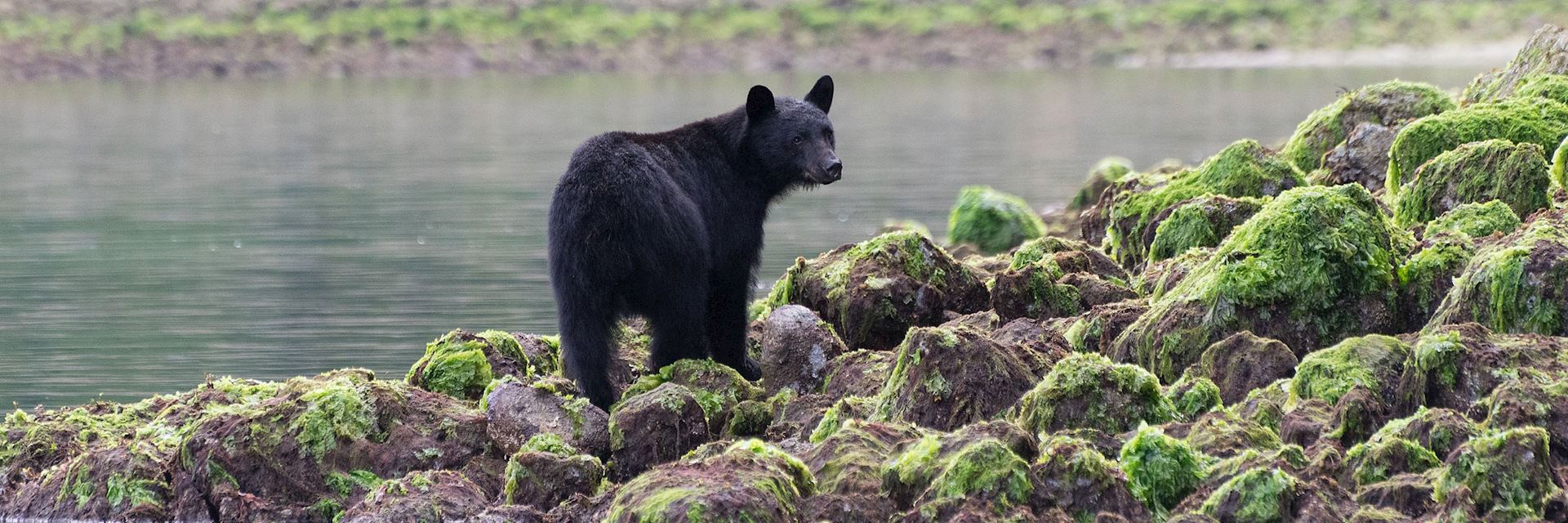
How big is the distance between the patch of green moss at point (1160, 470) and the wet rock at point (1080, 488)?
0.07 m

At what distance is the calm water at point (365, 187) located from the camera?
15023 millimetres

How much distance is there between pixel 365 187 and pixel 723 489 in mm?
24184

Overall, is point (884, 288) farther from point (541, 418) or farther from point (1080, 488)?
point (1080, 488)

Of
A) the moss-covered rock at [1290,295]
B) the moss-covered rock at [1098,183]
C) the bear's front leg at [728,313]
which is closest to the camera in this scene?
the moss-covered rock at [1290,295]

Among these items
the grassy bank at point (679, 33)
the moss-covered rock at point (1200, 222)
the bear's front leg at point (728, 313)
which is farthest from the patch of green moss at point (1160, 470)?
the grassy bank at point (679, 33)

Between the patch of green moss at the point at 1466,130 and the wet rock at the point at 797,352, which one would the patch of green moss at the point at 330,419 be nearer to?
the wet rock at the point at 797,352

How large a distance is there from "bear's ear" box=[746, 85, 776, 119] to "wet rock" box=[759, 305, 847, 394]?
1123mm

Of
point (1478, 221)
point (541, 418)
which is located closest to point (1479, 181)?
point (1478, 221)

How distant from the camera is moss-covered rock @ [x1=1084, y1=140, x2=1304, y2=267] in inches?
500

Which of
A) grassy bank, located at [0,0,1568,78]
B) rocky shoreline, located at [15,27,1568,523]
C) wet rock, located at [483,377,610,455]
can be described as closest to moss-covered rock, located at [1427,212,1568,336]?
rocky shoreline, located at [15,27,1568,523]

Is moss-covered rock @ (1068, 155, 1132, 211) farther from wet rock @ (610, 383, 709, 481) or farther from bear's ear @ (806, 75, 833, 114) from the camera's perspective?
wet rock @ (610, 383, 709, 481)

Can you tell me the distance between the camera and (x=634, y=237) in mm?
9008

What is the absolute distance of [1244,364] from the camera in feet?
27.8

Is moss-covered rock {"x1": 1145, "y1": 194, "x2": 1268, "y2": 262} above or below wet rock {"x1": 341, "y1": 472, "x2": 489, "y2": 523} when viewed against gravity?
above
